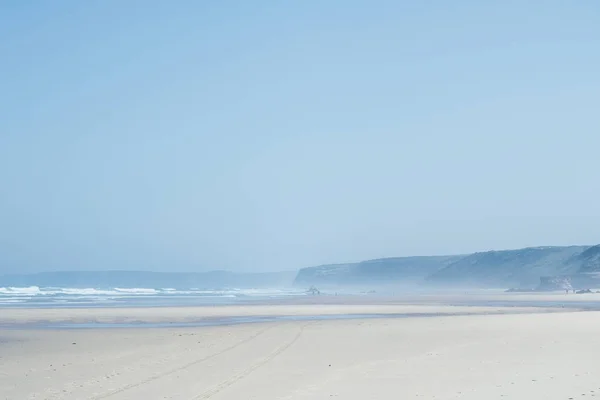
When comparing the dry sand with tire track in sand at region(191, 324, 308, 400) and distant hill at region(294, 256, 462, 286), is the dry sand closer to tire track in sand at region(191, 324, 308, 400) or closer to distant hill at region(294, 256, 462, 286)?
tire track in sand at region(191, 324, 308, 400)

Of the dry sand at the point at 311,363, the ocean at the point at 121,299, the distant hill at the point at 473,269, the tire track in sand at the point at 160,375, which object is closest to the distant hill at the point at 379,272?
the distant hill at the point at 473,269

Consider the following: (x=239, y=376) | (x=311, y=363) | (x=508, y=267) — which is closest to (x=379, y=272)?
(x=508, y=267)

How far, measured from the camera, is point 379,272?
164m

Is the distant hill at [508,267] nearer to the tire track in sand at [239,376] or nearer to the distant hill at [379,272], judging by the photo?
the distant hill at [379,272]

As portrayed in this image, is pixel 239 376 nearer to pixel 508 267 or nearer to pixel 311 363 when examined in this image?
pixel 311 363

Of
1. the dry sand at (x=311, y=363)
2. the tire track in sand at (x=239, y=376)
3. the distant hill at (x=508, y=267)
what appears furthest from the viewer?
the distant hill at (x=508, y=267)

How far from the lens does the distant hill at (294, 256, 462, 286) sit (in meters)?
157

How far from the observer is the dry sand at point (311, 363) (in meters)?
11.2

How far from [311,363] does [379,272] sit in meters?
151

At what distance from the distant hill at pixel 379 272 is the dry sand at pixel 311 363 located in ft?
433

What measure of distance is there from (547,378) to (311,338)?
8810 mm

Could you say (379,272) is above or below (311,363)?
above

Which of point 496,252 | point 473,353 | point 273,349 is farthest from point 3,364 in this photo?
point 496,252

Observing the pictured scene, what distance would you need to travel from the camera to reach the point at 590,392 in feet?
34.4
